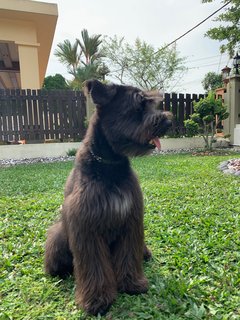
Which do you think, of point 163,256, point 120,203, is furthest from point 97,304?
point 163,256

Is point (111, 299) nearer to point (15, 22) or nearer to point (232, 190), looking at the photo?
point (232, 190)

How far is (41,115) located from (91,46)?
1678cm

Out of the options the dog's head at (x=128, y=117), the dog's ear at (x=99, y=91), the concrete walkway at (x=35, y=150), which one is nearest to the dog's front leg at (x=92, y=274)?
the dog's head at (x=128, y=117)

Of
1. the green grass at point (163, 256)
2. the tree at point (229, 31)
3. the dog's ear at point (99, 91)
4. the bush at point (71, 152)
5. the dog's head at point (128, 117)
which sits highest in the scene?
the tree at point (229, 31)

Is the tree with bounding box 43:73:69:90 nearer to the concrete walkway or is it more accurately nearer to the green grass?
the concrete walkway

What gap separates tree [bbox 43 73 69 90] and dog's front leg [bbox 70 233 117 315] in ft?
68.9

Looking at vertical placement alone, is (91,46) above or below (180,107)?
above

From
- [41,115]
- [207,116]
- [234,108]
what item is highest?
[234,108]

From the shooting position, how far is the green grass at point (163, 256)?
2000 millimetres

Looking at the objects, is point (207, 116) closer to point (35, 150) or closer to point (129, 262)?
point (35, 150)

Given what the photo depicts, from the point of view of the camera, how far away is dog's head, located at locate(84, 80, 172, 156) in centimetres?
195

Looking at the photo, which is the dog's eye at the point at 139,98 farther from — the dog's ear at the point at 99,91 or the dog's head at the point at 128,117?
the dog's ear at the point at 99,91

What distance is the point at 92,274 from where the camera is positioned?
1.96 m

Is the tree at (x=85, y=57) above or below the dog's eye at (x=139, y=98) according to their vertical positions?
above
